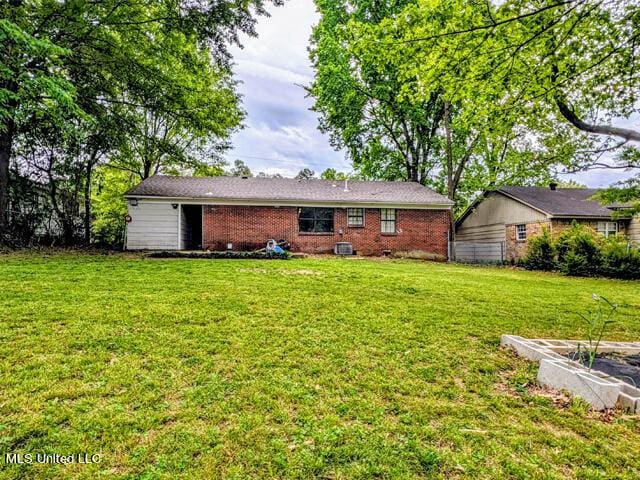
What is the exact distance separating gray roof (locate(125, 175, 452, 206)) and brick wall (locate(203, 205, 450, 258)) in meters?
0.53

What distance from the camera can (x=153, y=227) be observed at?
14.6m

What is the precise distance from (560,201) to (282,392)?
20176 millimetres

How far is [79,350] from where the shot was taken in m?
3.25

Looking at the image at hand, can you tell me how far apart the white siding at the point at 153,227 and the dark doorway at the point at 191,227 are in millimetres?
659

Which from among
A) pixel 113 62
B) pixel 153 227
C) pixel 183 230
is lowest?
pixel 183 230

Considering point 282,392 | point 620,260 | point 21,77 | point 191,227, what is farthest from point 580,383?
point 191,227

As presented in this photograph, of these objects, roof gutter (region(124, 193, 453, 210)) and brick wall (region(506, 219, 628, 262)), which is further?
→ brick wall (region(506, 219, 628, 262))

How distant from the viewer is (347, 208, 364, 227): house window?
1586 cm

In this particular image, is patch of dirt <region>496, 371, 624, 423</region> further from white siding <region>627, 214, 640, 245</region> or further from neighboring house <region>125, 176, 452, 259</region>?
white siding <region>627, 214, 640, 245</region>

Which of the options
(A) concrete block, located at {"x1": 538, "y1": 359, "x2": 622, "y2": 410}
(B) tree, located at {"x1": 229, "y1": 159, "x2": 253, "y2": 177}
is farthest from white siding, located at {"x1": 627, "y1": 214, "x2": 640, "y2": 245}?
(B) tree, located at {"x1": 229, "y1": 159, "x2": 253, "y2": 177}

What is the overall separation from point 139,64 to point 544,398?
46.0 feet

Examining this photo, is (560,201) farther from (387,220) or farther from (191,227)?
(191,227)

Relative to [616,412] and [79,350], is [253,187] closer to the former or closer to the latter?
[79,350]

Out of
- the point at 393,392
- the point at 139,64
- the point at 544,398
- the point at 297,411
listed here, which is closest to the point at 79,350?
the point at 297,411
